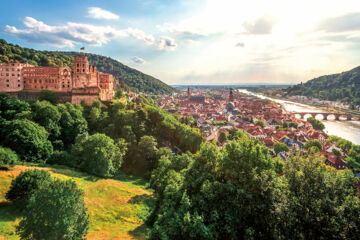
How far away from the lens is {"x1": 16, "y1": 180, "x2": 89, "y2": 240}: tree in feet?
39.2

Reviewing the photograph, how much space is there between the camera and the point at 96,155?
30.2 metres

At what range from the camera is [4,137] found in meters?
30.5

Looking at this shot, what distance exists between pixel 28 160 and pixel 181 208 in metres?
27.1

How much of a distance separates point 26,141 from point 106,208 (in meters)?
16.7

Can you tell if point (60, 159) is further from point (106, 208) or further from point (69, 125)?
point (106, 208)

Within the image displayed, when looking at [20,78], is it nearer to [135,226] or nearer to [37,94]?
[37,94]

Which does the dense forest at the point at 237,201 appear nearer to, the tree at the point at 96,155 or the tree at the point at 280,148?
the tree at the point at 96,155

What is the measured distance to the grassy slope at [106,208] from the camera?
16.7 metres

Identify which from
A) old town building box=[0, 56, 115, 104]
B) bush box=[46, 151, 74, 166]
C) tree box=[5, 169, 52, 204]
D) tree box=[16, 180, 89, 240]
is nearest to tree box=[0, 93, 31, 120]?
old town building box=[0, 56, 115, 104]

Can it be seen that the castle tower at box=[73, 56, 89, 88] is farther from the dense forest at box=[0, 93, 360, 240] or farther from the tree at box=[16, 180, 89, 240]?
the tree at box=[16, 180, 89, 240]

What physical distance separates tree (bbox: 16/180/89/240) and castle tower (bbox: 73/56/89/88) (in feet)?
145

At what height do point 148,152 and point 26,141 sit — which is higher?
point 26,141

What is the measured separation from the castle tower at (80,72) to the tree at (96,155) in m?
24.5

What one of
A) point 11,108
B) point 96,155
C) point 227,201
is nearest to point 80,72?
point 11,108
